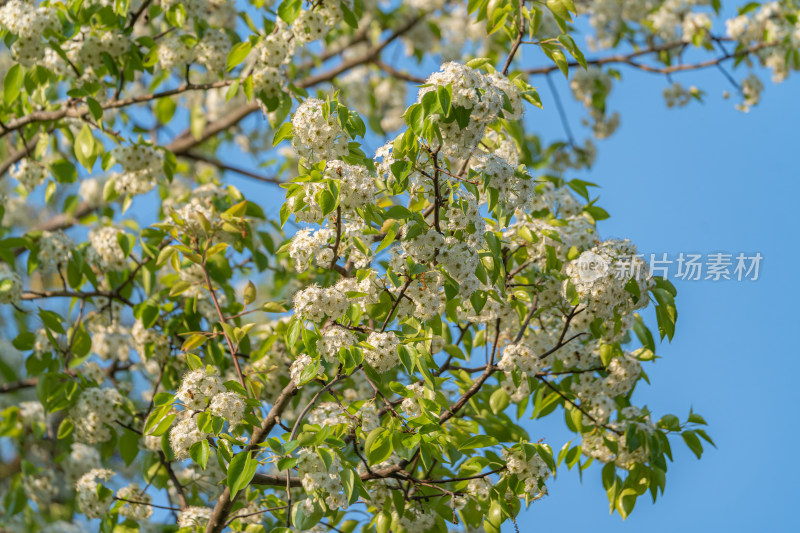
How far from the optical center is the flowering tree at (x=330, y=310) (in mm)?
3041

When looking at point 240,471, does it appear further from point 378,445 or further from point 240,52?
point 240,52

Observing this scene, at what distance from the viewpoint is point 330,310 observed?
3102 mm

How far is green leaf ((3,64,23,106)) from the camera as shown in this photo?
4.70 m

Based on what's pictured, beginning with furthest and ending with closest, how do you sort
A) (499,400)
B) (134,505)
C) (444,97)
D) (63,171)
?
1. (63,171)
2. (134,505)
3. (499,400)
4. (444,97)

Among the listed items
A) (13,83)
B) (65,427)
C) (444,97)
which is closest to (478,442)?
(444,97)

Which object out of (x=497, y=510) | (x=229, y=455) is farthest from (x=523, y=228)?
(x=229, y=455)

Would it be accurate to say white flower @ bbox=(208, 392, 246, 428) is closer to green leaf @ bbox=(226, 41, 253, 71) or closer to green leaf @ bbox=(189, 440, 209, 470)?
green leaf @ bbox=(189, 440, 209, 470)

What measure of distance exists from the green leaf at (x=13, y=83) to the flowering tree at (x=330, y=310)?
0.01 metres

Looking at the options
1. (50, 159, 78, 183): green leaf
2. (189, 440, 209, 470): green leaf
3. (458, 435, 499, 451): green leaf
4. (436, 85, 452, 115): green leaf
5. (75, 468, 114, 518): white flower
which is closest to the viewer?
(436, 85, 452, 115): green leaf

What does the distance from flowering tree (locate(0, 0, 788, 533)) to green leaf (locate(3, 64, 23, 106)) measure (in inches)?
0.4

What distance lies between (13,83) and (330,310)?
2.66 metres

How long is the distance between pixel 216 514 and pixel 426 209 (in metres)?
1.43

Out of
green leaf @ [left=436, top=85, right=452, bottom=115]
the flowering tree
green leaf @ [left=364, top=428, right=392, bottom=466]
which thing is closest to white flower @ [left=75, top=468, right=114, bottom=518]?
the flowering tree

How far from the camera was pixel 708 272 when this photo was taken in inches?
189
